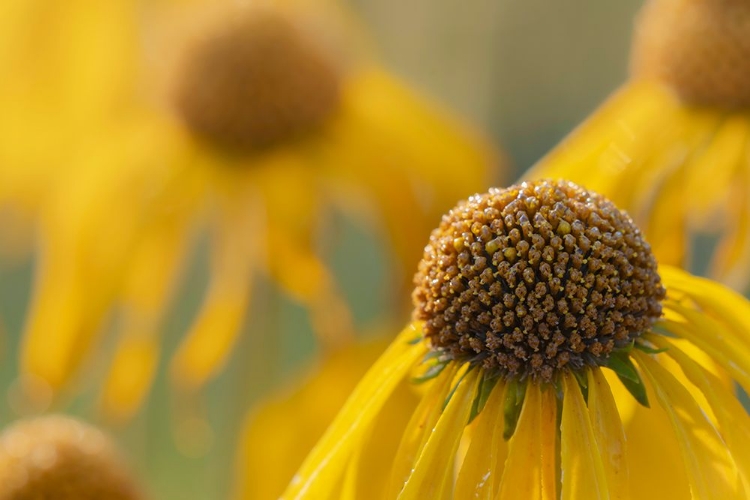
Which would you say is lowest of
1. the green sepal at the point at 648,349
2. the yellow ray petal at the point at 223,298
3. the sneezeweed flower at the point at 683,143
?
the yellow ray petal at the point at 223,298

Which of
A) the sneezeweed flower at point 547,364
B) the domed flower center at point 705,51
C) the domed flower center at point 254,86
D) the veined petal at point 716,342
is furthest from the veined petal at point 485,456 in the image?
the domed flower center at point 254,86

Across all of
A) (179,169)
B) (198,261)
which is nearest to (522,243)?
(179,169)

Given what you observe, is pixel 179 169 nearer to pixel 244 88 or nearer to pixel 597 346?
pixel 244 88

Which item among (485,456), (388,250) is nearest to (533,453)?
(485,456)

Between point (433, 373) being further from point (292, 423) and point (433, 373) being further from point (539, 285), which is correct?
point (292, 423)

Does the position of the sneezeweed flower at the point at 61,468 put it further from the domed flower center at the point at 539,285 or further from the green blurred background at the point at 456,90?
the green blurred background at the point at 456,90

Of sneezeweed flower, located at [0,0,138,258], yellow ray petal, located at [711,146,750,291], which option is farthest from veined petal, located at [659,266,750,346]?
sneezeweed flower, located at [0,0,138,258]

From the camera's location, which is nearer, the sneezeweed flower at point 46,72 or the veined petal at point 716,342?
the veined petal at point 716,342

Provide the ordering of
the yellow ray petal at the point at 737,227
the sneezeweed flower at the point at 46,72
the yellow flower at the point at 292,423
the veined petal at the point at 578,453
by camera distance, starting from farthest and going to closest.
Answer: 1. the sneezeweed flower at the point at 46,72
2. the yellow flower at the point at 292,423
3. the yellow ray petal at the point at 737,227
4. the veined petal at the point at 578,453
